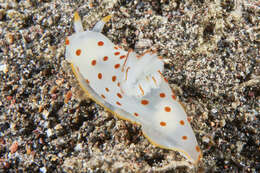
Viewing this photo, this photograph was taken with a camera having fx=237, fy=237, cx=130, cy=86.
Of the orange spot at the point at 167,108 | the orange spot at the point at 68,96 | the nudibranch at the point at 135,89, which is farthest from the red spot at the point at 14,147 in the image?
the orange spot at the point at 167,108

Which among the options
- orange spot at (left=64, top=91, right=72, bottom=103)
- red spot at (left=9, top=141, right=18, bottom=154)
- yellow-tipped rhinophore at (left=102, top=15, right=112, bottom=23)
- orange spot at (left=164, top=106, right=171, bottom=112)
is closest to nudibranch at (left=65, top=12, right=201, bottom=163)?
orange spot at (left=164, top=106, right=171, bottom=112)

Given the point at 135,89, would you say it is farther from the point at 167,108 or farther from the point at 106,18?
the point at 106,18

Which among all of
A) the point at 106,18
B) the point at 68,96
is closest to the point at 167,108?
the point at 68,96

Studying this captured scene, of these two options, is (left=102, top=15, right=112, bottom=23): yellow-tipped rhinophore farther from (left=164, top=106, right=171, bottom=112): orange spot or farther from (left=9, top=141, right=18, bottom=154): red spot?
(left=9, top=141, right=18, bottom=154): red spot

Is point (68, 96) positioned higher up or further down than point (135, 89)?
further down

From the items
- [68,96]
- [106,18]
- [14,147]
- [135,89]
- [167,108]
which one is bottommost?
[14,147]

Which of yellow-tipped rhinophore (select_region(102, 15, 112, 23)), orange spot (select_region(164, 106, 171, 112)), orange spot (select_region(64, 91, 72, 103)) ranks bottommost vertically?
orange spot (select_region(64, 91, 72, 103))

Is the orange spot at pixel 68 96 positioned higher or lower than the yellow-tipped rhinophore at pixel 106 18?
lower

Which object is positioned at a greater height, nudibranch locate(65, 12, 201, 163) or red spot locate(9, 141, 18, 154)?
nudibranch locate(65, 12, 201, 163)

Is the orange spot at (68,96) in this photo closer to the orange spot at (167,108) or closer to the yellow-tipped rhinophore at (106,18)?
the yellow-tipped rhinophore at (106,18)
